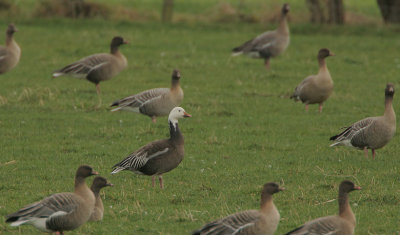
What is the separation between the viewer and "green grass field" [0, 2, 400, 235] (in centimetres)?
1070

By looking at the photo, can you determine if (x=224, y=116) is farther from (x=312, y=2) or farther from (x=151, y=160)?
(x=312, y=2)

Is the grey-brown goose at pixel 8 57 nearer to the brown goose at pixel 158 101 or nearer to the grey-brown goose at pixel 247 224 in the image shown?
the brown goose at pixel 158 101

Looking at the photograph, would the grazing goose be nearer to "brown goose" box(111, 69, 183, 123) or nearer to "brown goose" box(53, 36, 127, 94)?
"brown goose" box(111, 69, 183, 123)

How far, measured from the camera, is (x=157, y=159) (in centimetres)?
1152

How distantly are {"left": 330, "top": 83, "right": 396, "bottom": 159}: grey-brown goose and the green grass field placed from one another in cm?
36

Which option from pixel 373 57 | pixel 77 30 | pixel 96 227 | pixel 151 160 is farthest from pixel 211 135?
pixel 77 30

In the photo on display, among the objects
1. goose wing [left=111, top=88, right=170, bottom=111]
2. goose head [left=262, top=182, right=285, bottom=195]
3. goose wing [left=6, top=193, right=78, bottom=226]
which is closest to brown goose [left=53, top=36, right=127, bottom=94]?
goose wing [left=111, top=88, right=170, bottom=111]

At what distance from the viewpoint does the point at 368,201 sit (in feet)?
35.7

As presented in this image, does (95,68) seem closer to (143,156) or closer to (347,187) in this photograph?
(143,156)

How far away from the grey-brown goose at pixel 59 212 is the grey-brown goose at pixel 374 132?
20.1ft

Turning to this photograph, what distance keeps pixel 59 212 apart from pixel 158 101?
25.9 ft

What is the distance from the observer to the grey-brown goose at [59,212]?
8.55 m

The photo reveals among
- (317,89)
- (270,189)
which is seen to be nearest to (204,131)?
(317,89)

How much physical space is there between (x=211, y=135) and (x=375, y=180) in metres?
4.55
